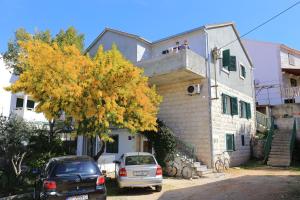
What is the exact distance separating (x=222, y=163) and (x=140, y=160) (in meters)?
7.38

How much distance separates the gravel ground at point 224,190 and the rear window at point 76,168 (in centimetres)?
228

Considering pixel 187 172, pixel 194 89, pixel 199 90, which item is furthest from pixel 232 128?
pixel 187 172

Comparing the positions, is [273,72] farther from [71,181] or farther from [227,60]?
[71,181]

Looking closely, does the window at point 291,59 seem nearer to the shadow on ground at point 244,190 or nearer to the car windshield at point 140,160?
the shadow on ground at point 244,190

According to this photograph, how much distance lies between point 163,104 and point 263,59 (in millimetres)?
16677

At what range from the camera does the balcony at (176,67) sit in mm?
15453

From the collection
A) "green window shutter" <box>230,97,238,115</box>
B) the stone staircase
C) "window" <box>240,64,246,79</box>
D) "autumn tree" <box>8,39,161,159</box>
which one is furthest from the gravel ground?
"window" <box>240,64,246,79</box>

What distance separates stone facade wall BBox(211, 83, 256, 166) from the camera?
54.7 ft

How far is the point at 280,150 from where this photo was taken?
61.2 feet

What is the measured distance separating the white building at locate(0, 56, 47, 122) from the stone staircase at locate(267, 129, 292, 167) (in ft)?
73.6

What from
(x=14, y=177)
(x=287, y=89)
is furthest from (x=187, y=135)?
(x=287, y=89)

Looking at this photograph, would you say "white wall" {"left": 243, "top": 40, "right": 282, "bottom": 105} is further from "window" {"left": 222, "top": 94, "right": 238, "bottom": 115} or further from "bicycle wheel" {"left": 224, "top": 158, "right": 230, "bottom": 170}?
"bicycle wheel" {"left": 224, "top": 158, "right": 230, "bottom": 170}

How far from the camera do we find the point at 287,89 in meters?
27.5

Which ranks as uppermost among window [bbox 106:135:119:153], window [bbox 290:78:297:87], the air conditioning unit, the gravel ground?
window [bbox 290:78:297:87]
